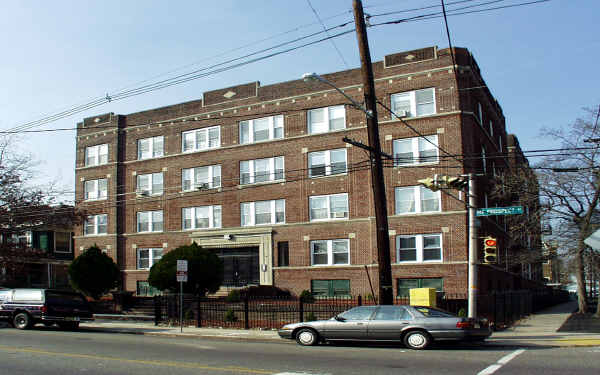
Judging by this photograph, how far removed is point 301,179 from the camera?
3566 centimetres

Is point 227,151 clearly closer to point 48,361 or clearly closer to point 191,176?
point 191,176

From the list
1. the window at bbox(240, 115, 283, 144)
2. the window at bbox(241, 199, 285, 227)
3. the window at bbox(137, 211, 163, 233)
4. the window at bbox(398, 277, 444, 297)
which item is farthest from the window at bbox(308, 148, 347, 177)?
the window at bbox(137, 211, 163, 233)

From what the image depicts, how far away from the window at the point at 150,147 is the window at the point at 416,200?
1710cm

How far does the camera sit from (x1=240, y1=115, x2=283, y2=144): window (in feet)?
121

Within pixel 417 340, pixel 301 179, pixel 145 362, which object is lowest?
pixel 417 340

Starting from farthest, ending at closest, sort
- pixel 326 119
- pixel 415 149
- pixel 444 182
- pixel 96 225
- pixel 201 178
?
pixel 96 225, pixel 201 178, pixel 326 119, pixel 415 149, pixel 444 182

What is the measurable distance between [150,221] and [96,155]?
7.12m

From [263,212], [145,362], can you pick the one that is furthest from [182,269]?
[263,212]

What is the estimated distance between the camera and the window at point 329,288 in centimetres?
3391

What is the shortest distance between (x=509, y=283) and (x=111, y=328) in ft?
92.3

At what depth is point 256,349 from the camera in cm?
1574

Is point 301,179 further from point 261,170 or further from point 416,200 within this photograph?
point 416,200

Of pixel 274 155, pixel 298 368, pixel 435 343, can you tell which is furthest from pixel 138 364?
pixel 274 155

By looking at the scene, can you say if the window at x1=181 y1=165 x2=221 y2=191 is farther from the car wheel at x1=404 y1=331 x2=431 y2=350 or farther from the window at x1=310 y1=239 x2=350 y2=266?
the car wheel at x1=404 y1=331 x2=431 y2=350
